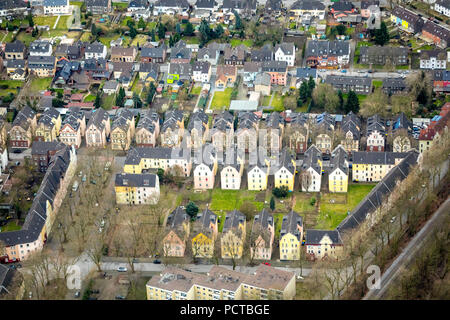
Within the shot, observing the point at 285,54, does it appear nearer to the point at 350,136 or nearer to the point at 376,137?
the point at 350,136

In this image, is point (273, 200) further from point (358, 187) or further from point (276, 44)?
point (276, 44)

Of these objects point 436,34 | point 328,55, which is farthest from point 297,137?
point 436,34

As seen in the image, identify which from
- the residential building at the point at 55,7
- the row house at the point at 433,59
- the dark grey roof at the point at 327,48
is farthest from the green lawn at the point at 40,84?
the row house at the point at 433,59

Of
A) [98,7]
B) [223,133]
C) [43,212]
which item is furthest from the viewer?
[98,7]

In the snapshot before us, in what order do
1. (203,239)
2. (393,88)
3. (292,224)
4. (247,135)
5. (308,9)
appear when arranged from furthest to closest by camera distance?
(308,9), (393,88), (247,135), (292,224), (203,239)

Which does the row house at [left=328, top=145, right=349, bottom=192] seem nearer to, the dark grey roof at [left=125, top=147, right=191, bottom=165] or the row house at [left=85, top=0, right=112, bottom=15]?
the dark grey roof at [left=125, top=147, right=191, bottom=165]

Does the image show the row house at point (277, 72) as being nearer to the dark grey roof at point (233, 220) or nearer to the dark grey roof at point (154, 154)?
the dark grey roof at point (154, 154)
